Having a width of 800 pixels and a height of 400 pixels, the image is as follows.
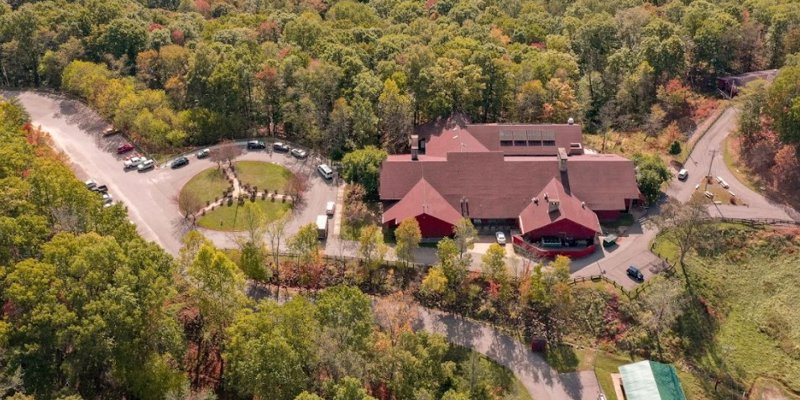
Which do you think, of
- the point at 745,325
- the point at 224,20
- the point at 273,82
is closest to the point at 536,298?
the point at 745,325

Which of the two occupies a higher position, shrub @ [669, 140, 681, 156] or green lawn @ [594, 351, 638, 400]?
shrub @ [669, 140, 681, 156]

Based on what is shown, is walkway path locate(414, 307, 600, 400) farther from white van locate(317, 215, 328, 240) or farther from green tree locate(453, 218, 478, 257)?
white van locate(317, 215, 328, 240)

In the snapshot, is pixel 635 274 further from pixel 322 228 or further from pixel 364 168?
pixel 322 228

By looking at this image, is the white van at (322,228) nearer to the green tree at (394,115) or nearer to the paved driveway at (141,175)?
the paved driveway at (141,175)

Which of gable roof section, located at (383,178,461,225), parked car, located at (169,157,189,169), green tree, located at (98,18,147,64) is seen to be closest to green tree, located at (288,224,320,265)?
gable roof section, located at (383,178,461,225)

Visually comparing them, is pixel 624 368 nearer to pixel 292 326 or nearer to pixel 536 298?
pixel 536 298

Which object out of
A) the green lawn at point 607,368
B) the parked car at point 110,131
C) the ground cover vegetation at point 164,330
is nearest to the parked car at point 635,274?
the green lawn at point 607,368

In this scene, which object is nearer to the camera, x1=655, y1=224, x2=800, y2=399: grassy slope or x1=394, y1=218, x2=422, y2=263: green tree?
x1=655, y1=224, x2=800, y2=399: grassy slope
